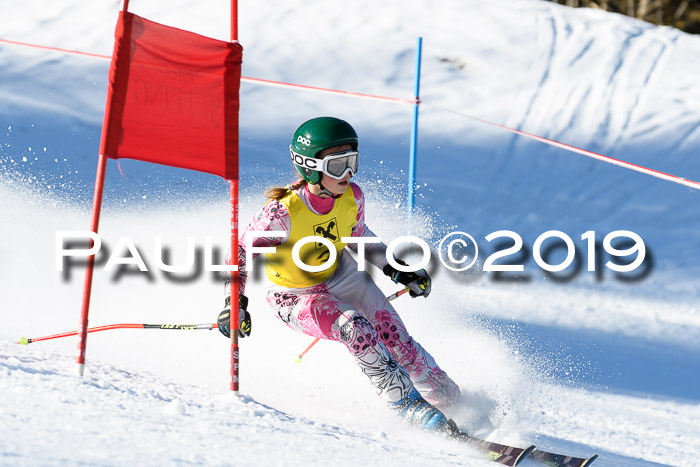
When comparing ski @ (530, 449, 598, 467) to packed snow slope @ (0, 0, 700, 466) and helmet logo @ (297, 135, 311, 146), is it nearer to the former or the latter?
packed snow slope @ (0, 0, 700, 466)

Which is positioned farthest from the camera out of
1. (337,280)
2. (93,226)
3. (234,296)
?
(337,280)

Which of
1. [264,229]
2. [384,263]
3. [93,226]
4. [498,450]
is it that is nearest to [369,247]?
[384,263]

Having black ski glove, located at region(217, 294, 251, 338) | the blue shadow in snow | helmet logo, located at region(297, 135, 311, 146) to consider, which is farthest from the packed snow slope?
helmet logo, located at region(297, 135, 311, 146)

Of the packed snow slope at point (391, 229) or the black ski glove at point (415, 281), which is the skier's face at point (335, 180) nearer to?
the black ski glove at point (415, 281)

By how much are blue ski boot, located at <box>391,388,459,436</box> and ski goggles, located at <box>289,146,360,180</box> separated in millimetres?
938

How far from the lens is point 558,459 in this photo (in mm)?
3348

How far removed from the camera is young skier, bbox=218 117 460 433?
342 cm

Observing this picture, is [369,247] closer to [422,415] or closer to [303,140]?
[303,140]

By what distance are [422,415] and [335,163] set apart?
1070mm

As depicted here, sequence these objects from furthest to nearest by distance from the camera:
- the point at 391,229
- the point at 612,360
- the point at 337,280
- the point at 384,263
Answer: the point at 391,229
the point at 612,360
the point at 384,263
the point at 337,280

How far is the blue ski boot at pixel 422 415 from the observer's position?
3.34 meters

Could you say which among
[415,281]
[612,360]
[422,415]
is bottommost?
[422,415]

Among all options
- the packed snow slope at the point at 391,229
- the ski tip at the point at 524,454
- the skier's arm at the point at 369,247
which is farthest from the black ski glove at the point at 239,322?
the ski tip at the point at 524,454

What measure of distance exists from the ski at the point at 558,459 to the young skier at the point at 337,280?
14.1 inches
